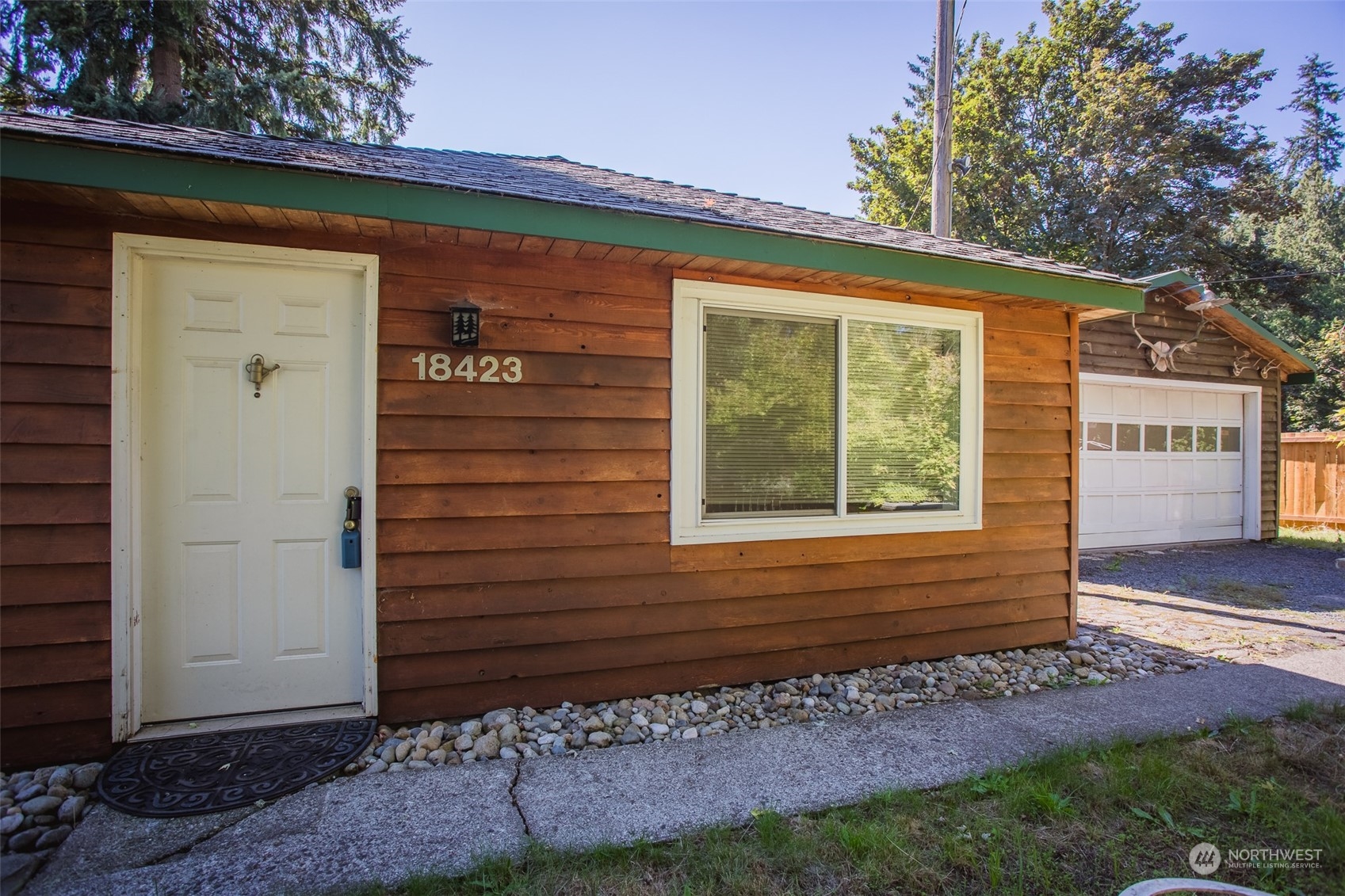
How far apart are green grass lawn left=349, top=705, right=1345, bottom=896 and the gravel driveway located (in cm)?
212

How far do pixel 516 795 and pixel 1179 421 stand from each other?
32.1 feet

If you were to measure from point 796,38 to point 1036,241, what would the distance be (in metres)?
11.3

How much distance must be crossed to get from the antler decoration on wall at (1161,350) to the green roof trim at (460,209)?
571 centimetres

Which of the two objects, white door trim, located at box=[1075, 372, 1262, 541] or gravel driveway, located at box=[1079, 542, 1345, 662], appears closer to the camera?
gravel driveway, located at box=[1079, 542, 1345, 662]

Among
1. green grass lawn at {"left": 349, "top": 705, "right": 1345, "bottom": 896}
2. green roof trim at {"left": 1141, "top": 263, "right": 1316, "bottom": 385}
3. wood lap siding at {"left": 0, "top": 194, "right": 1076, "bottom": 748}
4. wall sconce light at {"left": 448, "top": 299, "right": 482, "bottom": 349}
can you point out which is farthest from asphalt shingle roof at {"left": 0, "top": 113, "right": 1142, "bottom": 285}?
green roof trim at {"left": 1141, "top": 263, "right": 1316, "bottom": 385}

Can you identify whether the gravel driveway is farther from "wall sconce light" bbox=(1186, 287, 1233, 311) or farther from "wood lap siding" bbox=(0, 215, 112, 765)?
"wood lap siding" bbox=(0, 215, 112, 765)

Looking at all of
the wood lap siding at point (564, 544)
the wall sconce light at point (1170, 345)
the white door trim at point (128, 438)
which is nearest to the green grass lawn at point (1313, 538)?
the wall sconce light at point (1170, 345)

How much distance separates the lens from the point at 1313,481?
37.4 ft

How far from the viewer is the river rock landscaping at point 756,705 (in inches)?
108

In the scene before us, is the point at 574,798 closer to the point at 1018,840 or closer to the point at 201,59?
the point at 1018,840

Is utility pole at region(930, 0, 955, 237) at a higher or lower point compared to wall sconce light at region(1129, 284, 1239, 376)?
higher

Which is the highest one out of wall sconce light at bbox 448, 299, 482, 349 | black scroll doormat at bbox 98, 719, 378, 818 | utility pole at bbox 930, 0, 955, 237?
utility pole at bbox 930, 0, 955, 237

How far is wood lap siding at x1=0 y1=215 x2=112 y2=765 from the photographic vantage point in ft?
8.09

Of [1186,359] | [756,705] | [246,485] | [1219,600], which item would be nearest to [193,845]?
[246,485]
